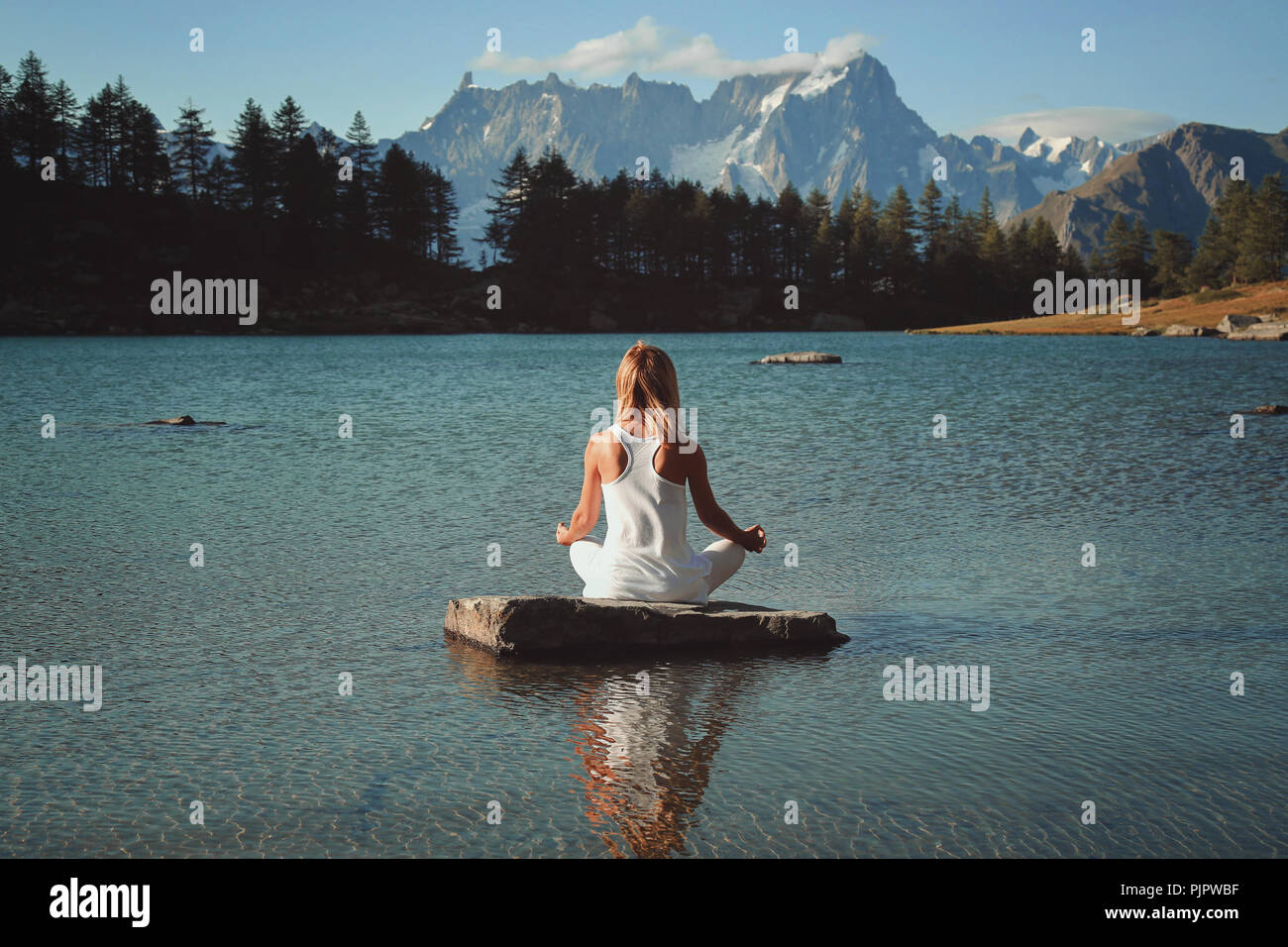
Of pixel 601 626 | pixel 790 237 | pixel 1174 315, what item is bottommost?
pixel 601 626

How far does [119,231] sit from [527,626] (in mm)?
127295

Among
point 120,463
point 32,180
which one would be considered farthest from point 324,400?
point 32,180

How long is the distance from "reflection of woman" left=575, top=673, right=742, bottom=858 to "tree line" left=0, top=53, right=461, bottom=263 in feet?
400

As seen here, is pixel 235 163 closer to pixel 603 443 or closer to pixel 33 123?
pixel 33 123

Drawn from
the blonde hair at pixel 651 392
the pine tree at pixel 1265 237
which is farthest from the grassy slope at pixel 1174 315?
the blonde hair at pixel 651 392

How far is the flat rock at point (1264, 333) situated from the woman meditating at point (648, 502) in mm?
92003

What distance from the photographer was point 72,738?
8.00m

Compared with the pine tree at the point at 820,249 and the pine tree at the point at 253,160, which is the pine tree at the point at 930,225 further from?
the pine tree at the point at 253,160

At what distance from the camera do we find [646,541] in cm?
1023

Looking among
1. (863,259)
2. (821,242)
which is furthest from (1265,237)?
(821,242)

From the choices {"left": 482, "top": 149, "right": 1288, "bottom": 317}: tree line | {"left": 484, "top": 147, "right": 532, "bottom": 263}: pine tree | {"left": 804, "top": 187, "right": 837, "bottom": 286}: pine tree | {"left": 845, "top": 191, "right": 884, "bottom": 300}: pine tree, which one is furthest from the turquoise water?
{"left": 845, "top": 191, "right": 884, "bottom": 300}: pine tree

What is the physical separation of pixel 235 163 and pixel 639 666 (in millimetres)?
139327
